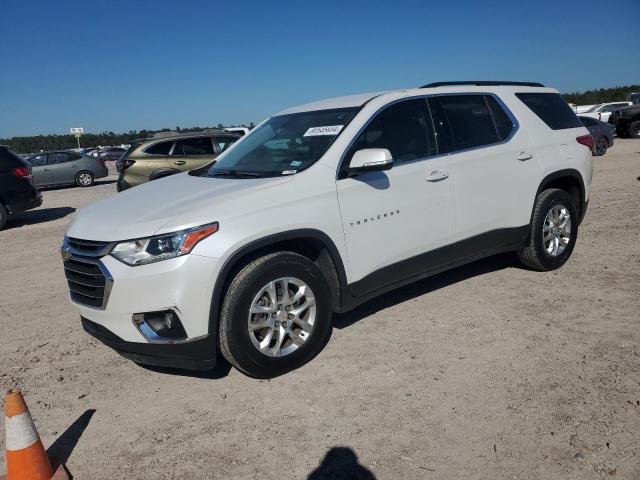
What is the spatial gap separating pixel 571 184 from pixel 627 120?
23.0 metres

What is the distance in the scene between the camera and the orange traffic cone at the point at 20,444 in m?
2.48

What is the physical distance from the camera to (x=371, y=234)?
3.78 meters

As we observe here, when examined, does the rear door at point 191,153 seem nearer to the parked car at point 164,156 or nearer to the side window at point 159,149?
the parked car at point 164,156

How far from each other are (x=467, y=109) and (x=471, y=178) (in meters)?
0.67

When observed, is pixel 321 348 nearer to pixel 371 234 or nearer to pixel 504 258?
pixel 371 234

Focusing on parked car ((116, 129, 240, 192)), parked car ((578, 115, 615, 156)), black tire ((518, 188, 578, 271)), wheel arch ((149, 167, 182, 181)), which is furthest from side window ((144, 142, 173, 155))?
parked car ((578, 115, 615, 156))

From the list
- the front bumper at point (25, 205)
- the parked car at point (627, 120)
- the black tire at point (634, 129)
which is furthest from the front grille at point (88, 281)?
the black tire at point (634, 129)

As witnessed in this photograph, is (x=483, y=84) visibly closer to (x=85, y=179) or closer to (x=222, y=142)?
(x=222, y=142)

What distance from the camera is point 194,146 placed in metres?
11.6

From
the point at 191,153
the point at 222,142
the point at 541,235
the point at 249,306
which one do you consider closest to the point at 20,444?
the point at 249,306

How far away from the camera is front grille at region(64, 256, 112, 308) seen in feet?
10.4

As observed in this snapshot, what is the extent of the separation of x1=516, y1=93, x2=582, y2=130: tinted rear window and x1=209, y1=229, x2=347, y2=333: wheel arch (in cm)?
275

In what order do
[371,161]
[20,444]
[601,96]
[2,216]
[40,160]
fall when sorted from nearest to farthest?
[20,444] → [371,161] → [2,216] → [40,160] → [601,96]

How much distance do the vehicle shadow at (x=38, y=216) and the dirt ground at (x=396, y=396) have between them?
7324mm
